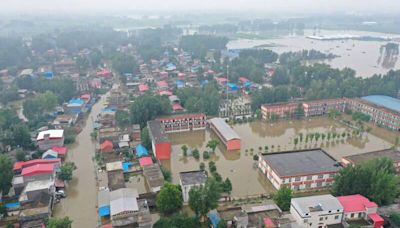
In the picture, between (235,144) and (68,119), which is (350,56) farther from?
(68,119)

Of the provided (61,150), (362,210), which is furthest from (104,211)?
(362,210)

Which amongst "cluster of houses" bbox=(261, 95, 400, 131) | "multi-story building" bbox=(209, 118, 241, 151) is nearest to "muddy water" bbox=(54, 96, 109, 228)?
"multi-story building" bbox=(209, 118, 241, 151)

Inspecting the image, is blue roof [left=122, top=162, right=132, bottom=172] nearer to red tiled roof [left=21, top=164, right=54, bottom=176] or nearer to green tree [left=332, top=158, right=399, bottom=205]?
red tiled roof [left=21, top=164, right=54, bottom=176]

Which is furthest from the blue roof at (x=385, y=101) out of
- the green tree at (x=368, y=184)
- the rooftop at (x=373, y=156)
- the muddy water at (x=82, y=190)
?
the muddy water at (x=82, y=190)

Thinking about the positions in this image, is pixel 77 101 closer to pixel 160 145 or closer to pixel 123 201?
pixel 160 145

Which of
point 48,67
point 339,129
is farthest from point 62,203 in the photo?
point 48,67

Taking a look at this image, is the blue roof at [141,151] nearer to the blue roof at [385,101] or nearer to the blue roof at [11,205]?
the blue roof at [11,205]

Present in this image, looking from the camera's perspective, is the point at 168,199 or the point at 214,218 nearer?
the point at 214,218
